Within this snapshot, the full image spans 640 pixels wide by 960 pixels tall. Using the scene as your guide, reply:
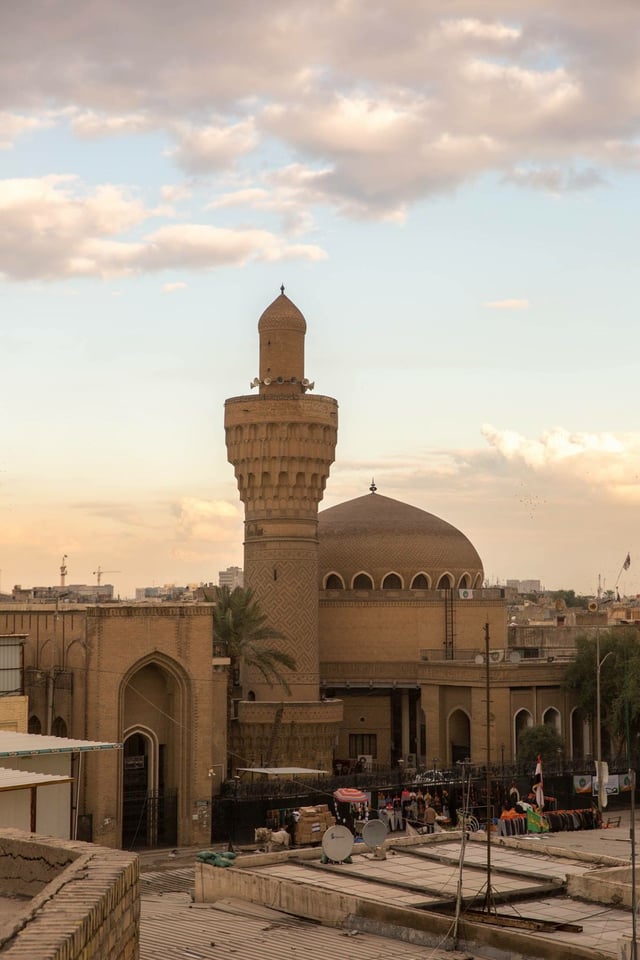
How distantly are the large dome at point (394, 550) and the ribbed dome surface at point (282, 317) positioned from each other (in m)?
10.1

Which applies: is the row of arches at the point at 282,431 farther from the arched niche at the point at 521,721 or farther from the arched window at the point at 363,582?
the arched niche at the point at 521,721

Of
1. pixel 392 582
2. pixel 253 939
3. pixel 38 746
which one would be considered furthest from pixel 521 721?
pixel 253 939

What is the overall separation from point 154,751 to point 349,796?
5.36 metres

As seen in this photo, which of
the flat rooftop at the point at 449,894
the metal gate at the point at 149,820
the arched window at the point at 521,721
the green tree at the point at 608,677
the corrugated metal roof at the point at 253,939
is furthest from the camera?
the arched window at the point at 521,721

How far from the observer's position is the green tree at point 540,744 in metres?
42.9

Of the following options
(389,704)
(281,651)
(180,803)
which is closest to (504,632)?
(389,704)

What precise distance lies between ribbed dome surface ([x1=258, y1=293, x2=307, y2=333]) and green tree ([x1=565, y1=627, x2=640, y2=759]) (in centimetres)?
1484

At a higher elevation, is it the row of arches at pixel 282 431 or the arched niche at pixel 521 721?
the row of arches at pixel 282 431

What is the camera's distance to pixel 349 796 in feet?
105

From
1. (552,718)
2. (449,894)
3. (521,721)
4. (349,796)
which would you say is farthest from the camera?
(552,718)

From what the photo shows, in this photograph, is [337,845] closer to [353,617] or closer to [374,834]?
[374,834]

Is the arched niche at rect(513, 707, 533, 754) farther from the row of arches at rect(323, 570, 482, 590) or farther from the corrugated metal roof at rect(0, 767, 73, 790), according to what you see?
the corrugated metal roof at rect(0, 767, 73, 790)

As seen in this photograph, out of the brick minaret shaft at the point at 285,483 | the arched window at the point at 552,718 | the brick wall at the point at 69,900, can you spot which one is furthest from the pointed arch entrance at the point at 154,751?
the brick wall at the point at 69,900

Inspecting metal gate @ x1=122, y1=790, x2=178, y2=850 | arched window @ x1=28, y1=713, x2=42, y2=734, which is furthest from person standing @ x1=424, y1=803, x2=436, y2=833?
arched window @ x1=28, y1=713, x2=42, y2=734
